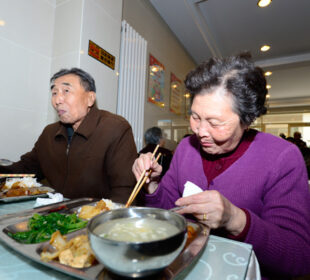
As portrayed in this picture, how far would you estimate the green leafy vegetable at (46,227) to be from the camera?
70cm

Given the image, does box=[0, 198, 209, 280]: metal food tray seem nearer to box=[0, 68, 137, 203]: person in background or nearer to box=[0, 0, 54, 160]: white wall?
box=[0, 68, 137, 203]: person in background

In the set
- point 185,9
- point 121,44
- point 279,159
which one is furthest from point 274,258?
point 185,9

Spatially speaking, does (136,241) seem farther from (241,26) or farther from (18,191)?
(241,26)

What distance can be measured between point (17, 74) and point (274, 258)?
2.56 metres

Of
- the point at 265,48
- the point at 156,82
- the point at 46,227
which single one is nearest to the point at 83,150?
the point at 46,227

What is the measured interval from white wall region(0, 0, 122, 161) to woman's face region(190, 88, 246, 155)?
1.75 m

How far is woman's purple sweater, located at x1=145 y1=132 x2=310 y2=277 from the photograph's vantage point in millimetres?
862

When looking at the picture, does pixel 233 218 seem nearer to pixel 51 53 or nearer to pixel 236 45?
pixel 51 53

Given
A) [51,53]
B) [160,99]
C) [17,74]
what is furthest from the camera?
[160,99]

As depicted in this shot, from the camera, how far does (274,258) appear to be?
87 cm

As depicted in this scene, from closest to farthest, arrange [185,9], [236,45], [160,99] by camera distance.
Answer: [185,9] < [160,99] < [236,45]

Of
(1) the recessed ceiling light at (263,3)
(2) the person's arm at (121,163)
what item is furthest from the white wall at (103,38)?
(1) the recessed ceiling light at (263,3)

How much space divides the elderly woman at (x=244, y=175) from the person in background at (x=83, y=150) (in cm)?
59

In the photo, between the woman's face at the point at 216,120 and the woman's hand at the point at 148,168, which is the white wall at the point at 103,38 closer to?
the woman's hand at the point at 148,168
